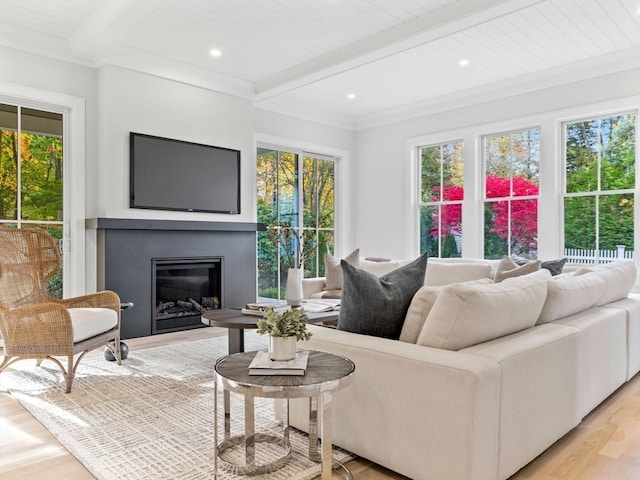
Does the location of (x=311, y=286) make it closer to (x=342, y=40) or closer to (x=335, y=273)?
(x=335, y=273)

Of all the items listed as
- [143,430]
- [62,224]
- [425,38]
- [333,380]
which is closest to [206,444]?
[143,430]

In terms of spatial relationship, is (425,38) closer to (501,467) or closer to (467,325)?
(467,325)

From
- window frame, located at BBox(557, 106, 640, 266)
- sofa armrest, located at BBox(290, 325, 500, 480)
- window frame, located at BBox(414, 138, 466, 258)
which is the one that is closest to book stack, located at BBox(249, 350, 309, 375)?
sofa armrest, located at BBox(290, 325, 500, 480)

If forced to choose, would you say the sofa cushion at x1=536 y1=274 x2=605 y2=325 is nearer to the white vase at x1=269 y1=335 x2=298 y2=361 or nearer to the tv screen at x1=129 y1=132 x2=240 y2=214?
the white vase at x1=269 y1=335 x2=298 y2=361

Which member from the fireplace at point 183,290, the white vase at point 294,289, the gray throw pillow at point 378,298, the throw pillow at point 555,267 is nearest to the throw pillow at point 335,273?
the fireplace at point 183,290

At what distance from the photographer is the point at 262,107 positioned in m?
6.00

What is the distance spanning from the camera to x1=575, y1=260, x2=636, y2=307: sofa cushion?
2947 mm

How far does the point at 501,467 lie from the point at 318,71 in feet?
13.2

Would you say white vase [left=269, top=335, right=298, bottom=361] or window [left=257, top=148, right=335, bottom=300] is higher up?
window [left=257, top=148, right=335, bottom=300]

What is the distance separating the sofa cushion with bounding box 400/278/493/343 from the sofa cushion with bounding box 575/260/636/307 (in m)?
1.50

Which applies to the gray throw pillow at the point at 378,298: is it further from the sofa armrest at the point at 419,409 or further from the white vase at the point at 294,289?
the white vase at the point at 294,289

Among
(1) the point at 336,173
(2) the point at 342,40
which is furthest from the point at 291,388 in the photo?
(1) the point at 336,173

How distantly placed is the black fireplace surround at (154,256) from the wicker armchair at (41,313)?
885mm

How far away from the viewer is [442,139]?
241 inches
